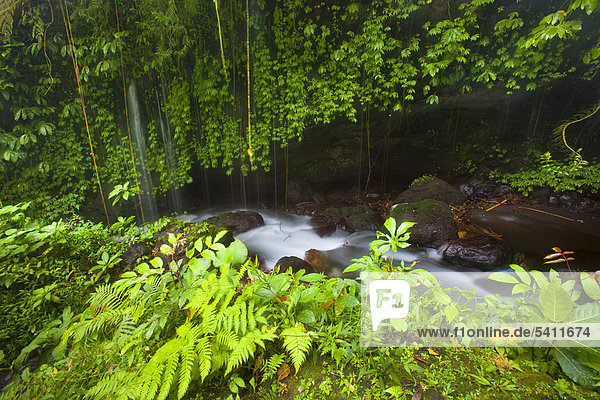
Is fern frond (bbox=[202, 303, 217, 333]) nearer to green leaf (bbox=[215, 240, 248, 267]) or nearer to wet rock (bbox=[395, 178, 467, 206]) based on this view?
green leaf (bbox=[215, 240, 248, 267])

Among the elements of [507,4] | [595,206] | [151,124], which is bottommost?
[595,206]

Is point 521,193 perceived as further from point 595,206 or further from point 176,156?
point 176,156

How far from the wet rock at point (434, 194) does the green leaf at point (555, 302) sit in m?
6.27

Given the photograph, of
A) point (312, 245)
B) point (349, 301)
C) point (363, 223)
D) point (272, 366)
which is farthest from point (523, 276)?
point (363, 223)

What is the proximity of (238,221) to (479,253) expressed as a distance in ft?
20.1

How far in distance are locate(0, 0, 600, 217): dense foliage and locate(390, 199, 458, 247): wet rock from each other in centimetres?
284

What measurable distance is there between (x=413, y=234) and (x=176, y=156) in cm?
755

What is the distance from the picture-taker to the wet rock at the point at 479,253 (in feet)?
15.7

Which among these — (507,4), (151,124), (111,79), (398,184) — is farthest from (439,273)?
(111,79)

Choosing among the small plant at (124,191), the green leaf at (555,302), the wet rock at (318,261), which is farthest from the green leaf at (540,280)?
the wet rock at (318,261)

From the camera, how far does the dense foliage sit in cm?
561

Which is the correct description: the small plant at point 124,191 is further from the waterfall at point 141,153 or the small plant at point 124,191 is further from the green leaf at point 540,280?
the waterfall at point 141,153

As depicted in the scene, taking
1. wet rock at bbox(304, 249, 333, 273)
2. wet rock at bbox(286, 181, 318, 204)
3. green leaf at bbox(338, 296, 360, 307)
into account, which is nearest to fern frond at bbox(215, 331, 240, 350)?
green leaf at bbox(338, 296, 360, 307)

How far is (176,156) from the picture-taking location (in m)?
7.91
